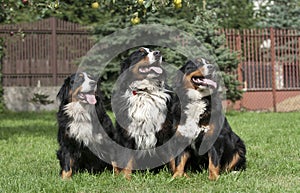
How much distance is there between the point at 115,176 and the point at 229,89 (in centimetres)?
947

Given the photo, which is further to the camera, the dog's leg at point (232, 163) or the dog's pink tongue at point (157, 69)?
the dog's leg at point (232, 163)

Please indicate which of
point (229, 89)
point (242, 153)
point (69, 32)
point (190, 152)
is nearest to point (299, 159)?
point (242, 153)

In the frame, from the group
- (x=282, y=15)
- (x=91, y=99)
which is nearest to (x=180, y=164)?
(x=91, y=99)

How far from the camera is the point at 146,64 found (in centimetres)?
534

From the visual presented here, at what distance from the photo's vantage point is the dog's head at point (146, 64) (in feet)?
17.4

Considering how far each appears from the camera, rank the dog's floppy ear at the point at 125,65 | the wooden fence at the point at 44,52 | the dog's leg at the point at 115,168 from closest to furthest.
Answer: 1. the dog's leg at the point at 115,168
2. the dog's floppy ear at the point at 125,65
3. the wooden fence at the point at 44,52

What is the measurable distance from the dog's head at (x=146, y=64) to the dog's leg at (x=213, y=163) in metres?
1.00

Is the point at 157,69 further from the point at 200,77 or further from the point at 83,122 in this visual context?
the point at 83,122

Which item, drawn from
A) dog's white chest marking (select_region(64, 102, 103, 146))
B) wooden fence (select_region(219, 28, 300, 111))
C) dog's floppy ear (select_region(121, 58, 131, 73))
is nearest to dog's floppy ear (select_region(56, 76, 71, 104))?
dog's white chest marking (select_region(64, 102, 103, 146))

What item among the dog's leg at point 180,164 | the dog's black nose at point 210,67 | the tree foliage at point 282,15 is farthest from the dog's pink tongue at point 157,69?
the tree foliage at point 282,15

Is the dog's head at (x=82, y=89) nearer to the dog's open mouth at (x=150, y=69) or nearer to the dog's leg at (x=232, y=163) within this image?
the dog's open mouth at (x=150, y=69)

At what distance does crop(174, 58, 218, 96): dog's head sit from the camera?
5.14 meters

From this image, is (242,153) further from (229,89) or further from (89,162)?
(229,89)

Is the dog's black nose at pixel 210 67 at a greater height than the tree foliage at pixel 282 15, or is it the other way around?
the dog's black nose at pixel 210 67
